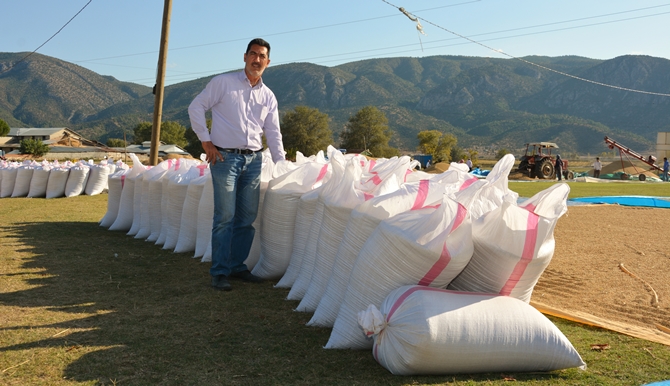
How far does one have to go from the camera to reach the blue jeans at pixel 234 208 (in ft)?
11.6

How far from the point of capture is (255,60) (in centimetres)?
367

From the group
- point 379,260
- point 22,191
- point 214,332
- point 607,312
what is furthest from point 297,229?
point 22,191

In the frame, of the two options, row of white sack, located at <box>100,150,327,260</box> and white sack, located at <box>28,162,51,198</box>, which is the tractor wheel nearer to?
white sack, located at <box>28,162,51,198</box>

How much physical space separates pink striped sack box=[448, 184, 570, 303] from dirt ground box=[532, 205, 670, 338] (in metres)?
1.08

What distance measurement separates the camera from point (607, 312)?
10.3 ft

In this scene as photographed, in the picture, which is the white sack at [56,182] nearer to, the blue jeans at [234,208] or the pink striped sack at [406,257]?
the blue jeans at [234,208]

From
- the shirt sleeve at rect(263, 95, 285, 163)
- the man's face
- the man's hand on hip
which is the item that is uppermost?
the man's face

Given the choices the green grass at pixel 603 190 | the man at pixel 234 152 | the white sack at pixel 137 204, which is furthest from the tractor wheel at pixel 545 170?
the man at pixel 234 152

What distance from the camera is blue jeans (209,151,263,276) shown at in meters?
3.55

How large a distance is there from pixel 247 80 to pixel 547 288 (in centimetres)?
241

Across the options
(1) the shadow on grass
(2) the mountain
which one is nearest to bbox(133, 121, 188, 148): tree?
(2) the mountain

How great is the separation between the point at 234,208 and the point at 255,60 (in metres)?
0.98

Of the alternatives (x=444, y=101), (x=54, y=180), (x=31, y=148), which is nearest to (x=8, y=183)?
(x=54, y=180)

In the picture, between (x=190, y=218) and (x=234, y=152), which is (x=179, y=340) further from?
(x=190, y=218)
